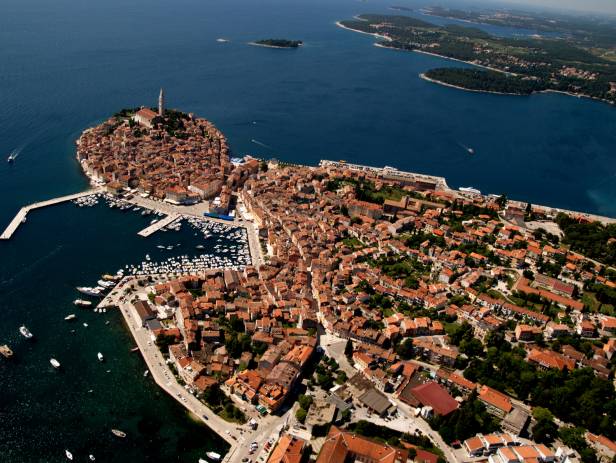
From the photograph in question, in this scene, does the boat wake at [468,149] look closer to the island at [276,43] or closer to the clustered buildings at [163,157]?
the clustered buildings at [163,157]

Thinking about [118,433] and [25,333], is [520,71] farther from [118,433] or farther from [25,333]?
[118,433]

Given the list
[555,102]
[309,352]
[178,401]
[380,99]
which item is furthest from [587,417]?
[555,102]

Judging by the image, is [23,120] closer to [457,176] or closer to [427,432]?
[457,176]

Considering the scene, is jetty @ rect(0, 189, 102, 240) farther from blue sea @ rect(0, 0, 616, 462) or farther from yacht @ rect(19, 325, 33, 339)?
yacht @ rect(19, 325, 33, 339)

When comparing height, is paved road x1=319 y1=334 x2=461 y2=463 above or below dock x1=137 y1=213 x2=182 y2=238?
below

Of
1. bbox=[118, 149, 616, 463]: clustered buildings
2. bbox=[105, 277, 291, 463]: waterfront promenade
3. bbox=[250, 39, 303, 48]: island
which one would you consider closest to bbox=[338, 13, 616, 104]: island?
bbox=[250, 39, 303, 48]: island

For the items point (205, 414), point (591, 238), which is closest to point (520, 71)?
point (591, 238)
